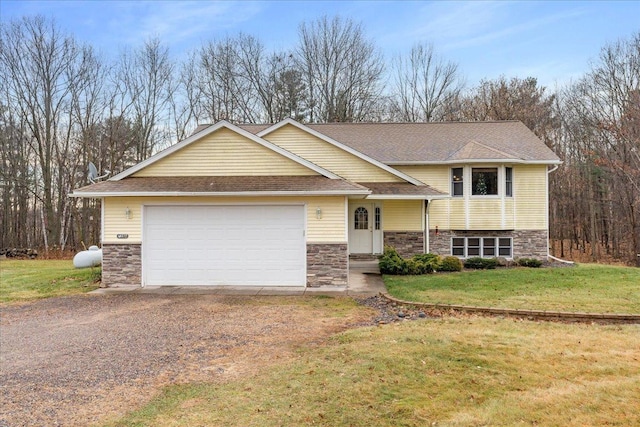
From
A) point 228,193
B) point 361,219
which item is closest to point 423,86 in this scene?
point 361,219

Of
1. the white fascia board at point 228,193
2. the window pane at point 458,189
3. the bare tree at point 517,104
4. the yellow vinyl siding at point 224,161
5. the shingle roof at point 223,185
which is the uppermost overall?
the bare tree at point 517,104

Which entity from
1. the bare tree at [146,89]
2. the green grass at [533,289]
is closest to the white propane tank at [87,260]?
the green grass at [533,289]

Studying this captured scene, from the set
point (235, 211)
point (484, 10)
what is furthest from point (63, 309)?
point (484, 10)

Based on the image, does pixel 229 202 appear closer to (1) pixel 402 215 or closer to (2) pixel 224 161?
(2) pixel 224 161

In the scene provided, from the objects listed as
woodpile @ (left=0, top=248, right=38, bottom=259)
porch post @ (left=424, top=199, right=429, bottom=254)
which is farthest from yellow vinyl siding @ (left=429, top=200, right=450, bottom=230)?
woodpile @ (left=0, top=248, right=38, bottom=259)

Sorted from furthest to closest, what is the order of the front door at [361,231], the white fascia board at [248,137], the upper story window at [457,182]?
1. the upper story window at [457,182]
2. the front door at [361,231]
3. the white fascia board at [248,137]

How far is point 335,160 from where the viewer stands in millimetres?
15695

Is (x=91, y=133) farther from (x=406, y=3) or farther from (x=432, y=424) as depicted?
(x=432, y=424)

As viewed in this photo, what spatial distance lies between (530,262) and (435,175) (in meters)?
4.67

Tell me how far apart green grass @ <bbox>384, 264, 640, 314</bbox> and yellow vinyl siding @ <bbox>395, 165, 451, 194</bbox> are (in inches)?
167

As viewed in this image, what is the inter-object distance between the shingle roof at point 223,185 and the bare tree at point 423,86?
2157 centimetres

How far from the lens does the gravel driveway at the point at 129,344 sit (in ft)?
14.3

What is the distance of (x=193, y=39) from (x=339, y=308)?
27.1m

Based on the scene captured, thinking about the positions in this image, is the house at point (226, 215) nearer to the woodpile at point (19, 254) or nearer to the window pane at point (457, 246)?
the window pane at point (457, 246)
